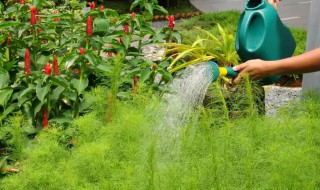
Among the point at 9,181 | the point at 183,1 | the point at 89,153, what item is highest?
the point at 89,153

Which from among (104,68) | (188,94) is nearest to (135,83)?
(104,68)

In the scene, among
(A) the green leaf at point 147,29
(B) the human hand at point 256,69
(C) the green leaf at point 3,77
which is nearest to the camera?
(B) the human hand at point 256,69

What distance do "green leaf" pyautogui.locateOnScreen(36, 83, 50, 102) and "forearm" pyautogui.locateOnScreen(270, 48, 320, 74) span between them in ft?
2.98

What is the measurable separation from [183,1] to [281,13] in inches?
125

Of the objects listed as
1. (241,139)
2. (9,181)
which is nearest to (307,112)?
(241,139)

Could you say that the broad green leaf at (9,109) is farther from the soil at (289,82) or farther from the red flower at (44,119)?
the soil at (289,82)

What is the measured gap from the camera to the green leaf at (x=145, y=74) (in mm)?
2658

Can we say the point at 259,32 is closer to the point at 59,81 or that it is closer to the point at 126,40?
the point at 126,40

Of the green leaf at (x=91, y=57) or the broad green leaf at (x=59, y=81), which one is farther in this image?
the green leaf at (x=91, y=57)

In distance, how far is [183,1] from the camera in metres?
13.3

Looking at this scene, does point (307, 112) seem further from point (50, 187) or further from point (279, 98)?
point (279, 98)

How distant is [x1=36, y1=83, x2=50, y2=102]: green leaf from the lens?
240 centimetres

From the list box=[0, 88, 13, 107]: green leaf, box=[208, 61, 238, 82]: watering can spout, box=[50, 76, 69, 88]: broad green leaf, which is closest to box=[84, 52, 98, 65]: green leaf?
box=[50, 76, 69, 88]: broad green leaf

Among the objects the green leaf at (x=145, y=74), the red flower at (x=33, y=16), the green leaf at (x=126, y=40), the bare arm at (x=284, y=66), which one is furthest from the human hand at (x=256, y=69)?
the red flower at (x=33, y=16)
